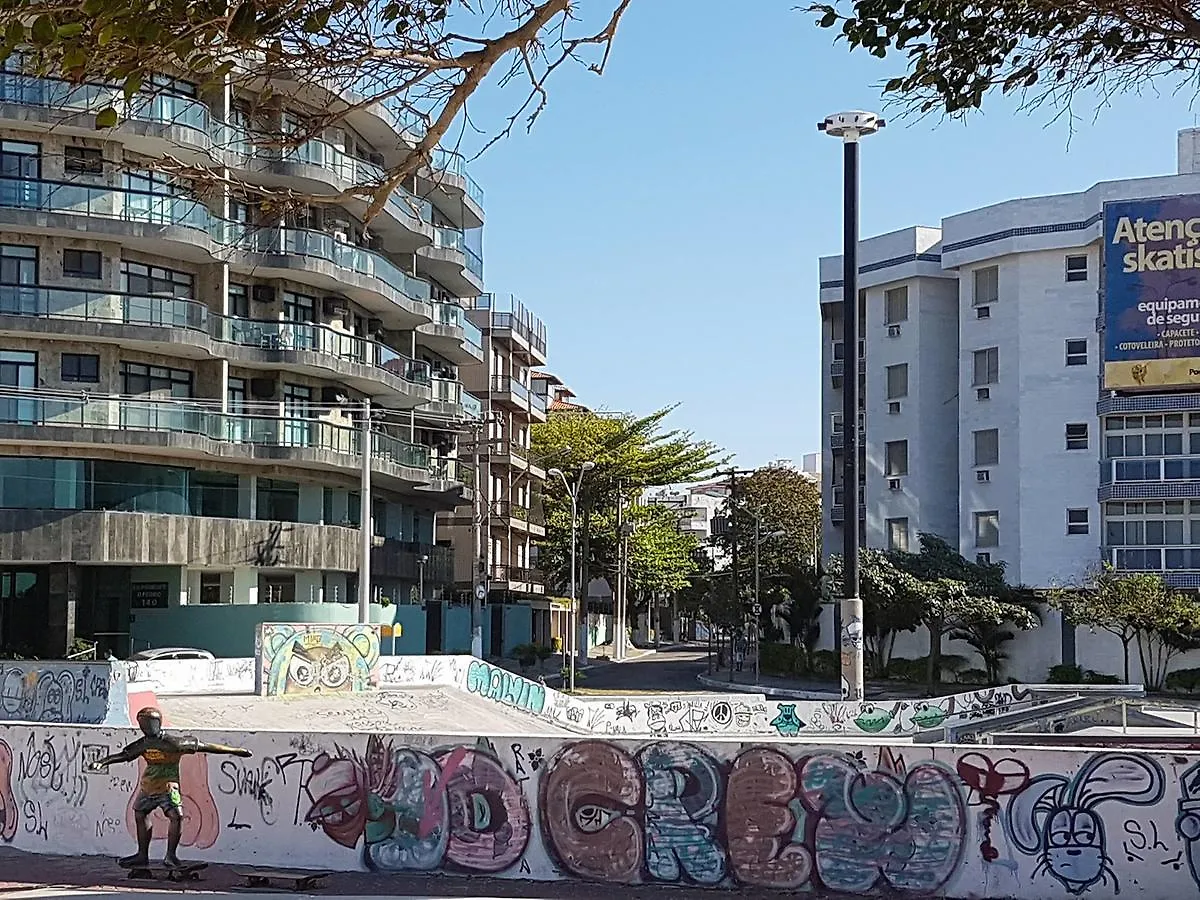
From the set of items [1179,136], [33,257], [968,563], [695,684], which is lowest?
[695,684]

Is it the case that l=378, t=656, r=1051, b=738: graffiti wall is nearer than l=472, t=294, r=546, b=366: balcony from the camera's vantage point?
Yes

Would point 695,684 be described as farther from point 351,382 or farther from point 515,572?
point 515,572

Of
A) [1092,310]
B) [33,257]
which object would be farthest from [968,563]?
Result: [33,257]

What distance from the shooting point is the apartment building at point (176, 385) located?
4144cm

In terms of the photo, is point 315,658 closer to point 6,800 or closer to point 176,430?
point 176,430

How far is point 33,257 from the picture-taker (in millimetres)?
42094

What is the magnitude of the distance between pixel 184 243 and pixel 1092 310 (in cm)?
3074

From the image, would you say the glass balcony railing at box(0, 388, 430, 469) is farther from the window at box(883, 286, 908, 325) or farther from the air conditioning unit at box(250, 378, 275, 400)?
the window at box(883, 286, 908, 325)

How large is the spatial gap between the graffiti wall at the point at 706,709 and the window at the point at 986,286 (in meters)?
22.2

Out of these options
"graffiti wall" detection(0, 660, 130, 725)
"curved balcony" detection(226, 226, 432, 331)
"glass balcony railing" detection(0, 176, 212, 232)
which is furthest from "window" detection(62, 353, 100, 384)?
"graffiti wall" detection(0, 660, 130, 725)

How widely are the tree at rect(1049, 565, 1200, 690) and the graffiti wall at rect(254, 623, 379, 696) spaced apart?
24754mm

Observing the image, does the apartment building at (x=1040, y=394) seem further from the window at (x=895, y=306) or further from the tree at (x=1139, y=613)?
the tree at (x=1139, y=613)

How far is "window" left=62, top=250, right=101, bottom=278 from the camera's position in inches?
1677

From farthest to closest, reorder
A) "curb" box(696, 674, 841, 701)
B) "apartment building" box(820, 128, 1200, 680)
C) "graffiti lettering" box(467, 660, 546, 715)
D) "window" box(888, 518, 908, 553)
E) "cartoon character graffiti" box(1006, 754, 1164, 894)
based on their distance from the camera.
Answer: "window" box(888, 518, 908, 553)
"apartment building" box(820, 128, 1200, 680)
"curb" box(696, 674, 841, 701)
"graffiti lettering" box(467, 660, 546, 715)
"cartoon character graffiti" box(1006, 754, 1164, 894)
